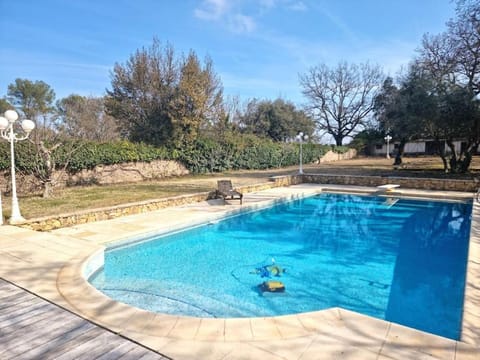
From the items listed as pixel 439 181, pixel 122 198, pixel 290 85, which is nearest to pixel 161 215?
pixel 122 198

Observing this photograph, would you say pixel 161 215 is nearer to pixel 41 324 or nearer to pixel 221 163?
pixel 41 324

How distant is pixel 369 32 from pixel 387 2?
4.53m

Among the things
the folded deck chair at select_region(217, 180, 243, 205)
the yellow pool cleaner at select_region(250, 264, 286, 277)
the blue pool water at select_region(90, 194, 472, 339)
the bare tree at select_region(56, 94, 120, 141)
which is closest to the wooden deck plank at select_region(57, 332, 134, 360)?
the blue pool water at select_region(90, 194, 472, 339)

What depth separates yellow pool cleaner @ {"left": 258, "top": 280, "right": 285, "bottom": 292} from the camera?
5137 millimetres

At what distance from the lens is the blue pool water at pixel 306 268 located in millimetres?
4598

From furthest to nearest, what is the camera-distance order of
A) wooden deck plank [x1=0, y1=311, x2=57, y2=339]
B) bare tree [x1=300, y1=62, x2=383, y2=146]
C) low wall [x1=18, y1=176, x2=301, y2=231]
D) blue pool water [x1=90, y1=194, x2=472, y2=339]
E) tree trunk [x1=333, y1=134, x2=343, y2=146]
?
1. tree trunk [x1=333, y1=134, x2=343, y2=146]
2. bare tree [x1=300, y1=62, x2=383, y2=146]
3. low wall [x1=18, y1=176, x2=301, y2=231]
4. blue pool water [x1=90, y1=194, x2=472, y2=339]
5. wooden deck plank [x1=0, y1=311, x2=57, y2=339]

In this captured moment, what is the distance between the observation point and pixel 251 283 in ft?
17.8

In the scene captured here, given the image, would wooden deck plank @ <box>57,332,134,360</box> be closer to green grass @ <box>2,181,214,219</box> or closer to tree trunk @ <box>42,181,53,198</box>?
green grass @ <box>2,181,214,219</box>

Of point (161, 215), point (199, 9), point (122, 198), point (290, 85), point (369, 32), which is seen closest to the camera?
point (161, 215)

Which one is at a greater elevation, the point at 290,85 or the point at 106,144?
the point at 290,85

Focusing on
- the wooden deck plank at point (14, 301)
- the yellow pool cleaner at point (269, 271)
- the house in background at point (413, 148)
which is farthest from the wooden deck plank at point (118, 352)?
the house in background at point (413, 148)

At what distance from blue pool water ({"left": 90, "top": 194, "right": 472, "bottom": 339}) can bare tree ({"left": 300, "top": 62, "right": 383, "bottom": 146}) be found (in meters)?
28.8

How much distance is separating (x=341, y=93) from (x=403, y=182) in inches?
959

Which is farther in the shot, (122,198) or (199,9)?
(199,9)
